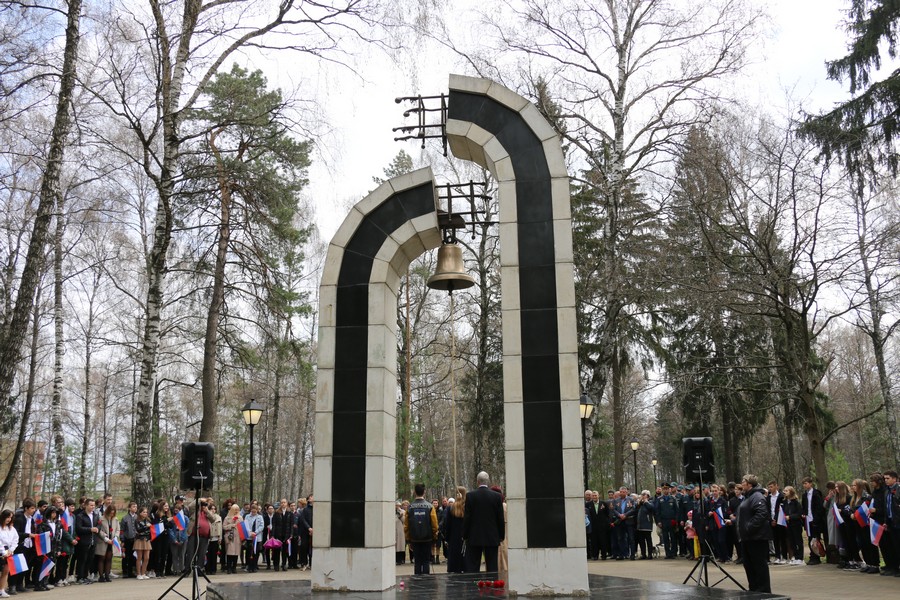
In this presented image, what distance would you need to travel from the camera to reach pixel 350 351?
9.45 m

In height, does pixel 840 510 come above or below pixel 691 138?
below

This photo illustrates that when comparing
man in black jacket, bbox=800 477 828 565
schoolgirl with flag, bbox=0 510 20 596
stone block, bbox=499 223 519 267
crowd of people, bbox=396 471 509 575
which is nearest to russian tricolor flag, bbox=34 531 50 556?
schoolgirl with flag, bbox=0 510 20 596

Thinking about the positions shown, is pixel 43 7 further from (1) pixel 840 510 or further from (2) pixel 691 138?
(1) pixel 840 510

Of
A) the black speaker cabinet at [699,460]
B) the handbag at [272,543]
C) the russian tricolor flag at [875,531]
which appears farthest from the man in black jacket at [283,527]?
the russian tricolor flag at [875,531]

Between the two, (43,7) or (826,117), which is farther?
(826,117)

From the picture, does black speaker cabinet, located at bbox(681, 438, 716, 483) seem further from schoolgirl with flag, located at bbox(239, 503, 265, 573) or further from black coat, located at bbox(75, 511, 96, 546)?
black coat, located at bbox(75, 511, 96, 546)

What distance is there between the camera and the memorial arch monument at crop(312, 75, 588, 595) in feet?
27.0

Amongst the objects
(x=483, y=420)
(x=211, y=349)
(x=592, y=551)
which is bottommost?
(x=592, y=551)

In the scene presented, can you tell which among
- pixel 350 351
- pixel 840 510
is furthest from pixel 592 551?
pixel 350 351

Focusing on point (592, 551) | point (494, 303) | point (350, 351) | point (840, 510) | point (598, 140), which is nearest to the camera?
point (350, 351)

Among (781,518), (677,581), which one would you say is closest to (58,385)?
(677,581)

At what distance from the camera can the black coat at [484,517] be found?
1039 cm

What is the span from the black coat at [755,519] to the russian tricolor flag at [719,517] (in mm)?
7118

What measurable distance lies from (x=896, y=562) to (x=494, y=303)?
51.7 feet
